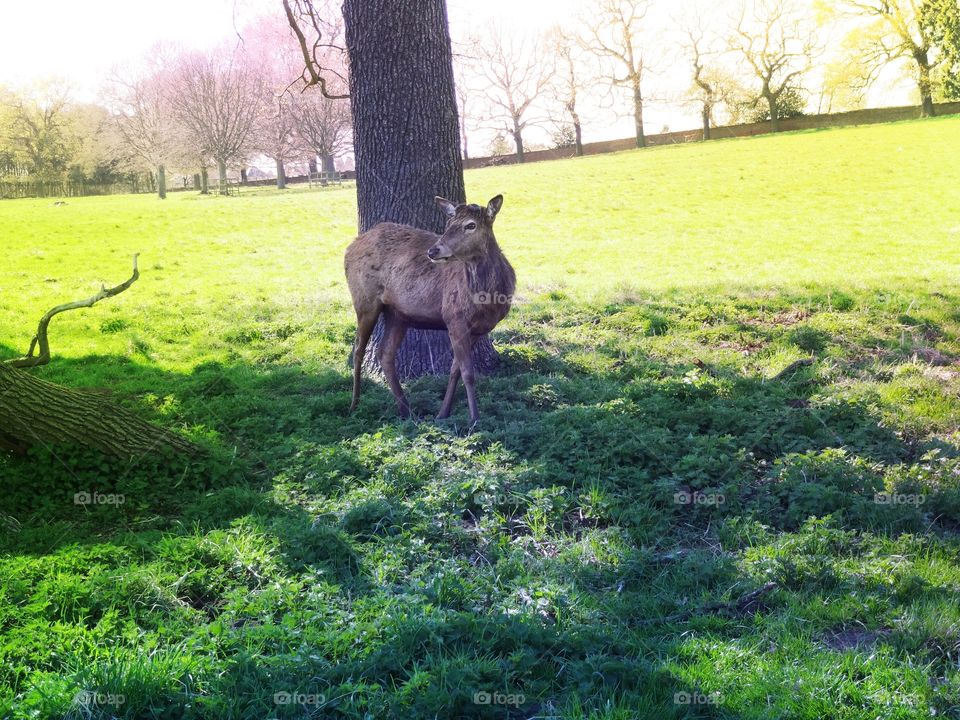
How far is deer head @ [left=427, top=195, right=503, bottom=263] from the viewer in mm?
6457

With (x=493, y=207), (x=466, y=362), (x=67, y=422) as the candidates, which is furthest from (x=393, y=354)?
(x=67, y=422)

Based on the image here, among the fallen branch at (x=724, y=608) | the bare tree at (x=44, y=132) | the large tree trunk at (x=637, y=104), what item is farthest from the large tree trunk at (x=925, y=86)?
the bare tree at (x=44, y=132)

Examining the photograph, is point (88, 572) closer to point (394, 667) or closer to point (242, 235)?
point (394, 667)

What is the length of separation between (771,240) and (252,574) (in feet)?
52.2


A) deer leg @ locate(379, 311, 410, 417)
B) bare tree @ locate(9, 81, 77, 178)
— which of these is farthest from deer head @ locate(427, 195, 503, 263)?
bare tree @ locate(9, 81, 77, 178)

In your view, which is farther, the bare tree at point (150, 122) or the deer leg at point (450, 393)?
the bare tree at point (150, 122)

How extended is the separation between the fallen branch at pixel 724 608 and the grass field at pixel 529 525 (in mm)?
15

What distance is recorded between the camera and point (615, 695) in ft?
11.0

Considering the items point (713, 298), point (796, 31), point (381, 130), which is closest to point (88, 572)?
point (381, 130)

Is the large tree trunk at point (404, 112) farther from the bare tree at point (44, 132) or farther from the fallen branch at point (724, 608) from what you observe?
the bare tree at point (44, 132)

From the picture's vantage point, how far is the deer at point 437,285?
21.6 ft

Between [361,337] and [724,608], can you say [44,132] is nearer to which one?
[361,337]

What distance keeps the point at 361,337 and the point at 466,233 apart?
5.92ft

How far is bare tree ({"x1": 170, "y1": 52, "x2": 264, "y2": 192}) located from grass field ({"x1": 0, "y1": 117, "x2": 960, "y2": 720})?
114ft
